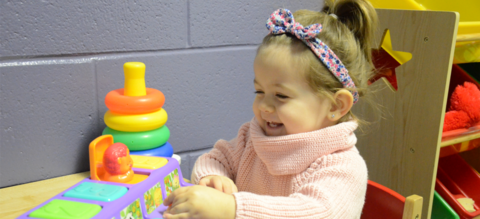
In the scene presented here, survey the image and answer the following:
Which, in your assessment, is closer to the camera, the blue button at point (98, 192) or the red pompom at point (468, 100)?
→ the blue button at point (98, 192)

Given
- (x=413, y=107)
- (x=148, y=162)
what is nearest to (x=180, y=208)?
(x=148, y=162)

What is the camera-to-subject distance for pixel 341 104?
0.93 metres

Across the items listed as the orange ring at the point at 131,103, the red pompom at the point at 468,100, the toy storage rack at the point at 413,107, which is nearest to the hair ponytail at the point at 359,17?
the toy storage rack at the point at 413,107

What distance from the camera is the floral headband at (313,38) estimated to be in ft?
2.83

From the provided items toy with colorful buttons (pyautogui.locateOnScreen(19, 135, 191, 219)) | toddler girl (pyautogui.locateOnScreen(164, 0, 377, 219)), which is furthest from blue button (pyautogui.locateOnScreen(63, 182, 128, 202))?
toddler girl (pyautogui.locateOnScreen(164, 0, 377, 219))

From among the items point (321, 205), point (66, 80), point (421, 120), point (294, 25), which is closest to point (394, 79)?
→ point (421, 120)

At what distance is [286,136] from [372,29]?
33 cm

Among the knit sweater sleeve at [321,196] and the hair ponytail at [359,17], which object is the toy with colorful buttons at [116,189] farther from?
the hair ponytail at [359,17]

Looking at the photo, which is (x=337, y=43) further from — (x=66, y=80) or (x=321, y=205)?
(x=66, y=80)

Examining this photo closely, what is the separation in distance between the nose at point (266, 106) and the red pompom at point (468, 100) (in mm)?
1045

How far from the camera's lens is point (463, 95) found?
63.1 inches

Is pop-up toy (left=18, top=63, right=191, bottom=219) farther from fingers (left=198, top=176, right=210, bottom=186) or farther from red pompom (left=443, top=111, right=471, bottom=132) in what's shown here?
red pompom (left=443, top=111, right=471, bottom=132)

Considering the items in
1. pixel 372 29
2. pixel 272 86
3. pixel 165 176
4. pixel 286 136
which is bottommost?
pixel 165 176

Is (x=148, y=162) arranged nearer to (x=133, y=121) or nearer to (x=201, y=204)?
(x=133, y=121)
